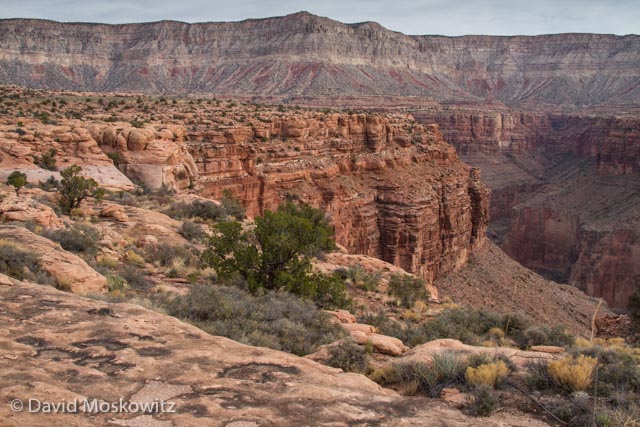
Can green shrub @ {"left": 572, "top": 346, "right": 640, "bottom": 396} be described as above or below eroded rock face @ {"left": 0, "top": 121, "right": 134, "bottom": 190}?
below

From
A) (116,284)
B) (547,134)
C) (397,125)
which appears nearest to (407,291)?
(116,284)

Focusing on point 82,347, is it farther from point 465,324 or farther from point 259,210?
point 259,210

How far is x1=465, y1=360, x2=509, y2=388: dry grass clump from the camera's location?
6.29m

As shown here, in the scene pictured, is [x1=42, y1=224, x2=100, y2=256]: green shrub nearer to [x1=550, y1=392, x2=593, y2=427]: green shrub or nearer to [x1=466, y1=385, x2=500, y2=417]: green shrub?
[x1=466, y1=385, x2=500, y2=417]: green shrub

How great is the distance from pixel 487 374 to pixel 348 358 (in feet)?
6.32

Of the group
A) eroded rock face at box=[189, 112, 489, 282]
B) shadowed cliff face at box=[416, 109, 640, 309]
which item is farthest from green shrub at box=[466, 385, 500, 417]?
shadowed cliff face at box=[416, 109, 640, 309]

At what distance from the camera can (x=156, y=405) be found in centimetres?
511

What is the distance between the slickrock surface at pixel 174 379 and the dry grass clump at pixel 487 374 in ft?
1.67

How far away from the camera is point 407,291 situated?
16.1 m

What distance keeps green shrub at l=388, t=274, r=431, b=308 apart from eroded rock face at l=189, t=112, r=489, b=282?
13.2 meters

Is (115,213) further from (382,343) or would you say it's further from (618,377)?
(618,377)

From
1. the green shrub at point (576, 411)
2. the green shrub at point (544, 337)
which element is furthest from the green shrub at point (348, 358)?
the green shrub at point (544, 337)

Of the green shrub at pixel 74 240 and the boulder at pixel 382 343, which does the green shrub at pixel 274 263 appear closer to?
the green shrub at pixel 74 240

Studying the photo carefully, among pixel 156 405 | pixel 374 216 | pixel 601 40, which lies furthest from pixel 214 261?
pixel 601 40
